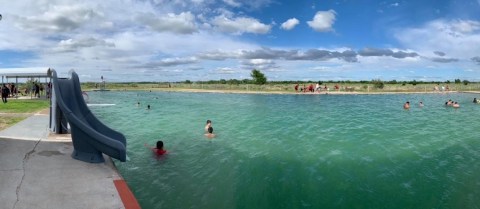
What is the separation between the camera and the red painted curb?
6.06 m

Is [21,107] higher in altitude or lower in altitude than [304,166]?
higher

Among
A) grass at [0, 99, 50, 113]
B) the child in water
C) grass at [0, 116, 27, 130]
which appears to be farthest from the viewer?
grass at [0, 99, 50, 113]

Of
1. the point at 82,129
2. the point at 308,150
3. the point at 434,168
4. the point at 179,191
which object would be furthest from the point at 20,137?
the point at 434,168

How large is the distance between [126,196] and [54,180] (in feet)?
5.68

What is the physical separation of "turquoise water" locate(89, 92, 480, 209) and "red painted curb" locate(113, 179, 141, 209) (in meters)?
1.36

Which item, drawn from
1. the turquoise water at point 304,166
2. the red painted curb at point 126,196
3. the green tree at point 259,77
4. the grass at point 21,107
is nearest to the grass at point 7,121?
the grass at point 21,107

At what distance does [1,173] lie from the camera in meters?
7.27

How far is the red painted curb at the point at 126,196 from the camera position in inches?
239

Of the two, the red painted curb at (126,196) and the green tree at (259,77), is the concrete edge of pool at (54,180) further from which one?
the green tree at (259,77)

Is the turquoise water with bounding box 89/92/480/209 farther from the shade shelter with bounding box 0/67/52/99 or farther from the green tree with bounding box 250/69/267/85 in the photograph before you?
the green tree with bounding box 250/69/267/85

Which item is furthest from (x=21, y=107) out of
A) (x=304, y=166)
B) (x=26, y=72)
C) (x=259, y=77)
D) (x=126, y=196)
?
(x=259, y=77)

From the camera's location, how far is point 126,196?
21.2 feet

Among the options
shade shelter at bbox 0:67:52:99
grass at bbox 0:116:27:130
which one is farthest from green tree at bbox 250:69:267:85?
grass at bbox 0:116:27:130

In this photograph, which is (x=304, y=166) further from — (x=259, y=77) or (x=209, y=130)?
(x=259, y=77)
